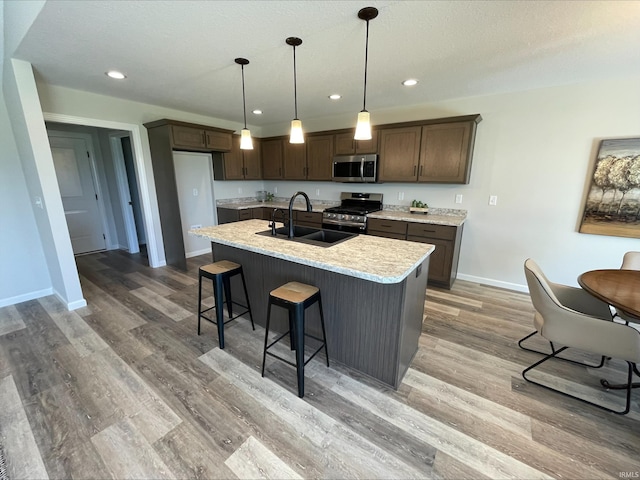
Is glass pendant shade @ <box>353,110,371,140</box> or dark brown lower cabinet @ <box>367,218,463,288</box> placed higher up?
glass pendant shade @ <box>353,110,371,140</box>

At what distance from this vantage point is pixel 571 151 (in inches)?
115

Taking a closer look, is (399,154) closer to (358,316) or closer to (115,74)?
(358,316)

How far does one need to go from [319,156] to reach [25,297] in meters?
4.33

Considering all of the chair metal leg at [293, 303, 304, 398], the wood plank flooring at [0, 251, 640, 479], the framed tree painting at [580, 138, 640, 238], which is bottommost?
the wood plank flooring at [0, 251, 640, 479]

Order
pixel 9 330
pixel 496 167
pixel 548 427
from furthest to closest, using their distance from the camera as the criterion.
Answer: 1. pixel 496 167
2. pixel 9 330
3. pixel 548 427

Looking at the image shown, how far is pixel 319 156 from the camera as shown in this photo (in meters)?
4.43

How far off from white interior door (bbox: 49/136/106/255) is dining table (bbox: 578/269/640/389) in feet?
22.4

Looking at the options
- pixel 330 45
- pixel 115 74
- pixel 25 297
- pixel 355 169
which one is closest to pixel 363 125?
pixel 330 45

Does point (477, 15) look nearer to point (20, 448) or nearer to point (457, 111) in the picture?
point (457, 111)

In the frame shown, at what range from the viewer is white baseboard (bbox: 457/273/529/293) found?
3422 millimetres

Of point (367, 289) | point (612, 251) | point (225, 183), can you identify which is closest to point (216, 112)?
point (225, 183)

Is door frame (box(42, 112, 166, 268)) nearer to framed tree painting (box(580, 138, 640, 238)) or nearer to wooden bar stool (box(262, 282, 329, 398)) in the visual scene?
wooden bar stool (box(262, 282, 329, 398))

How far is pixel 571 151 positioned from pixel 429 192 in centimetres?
154

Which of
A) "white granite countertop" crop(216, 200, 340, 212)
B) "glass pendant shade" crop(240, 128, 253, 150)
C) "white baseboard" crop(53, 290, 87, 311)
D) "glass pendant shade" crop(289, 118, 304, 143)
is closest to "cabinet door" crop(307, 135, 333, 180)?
"white granite countertop" crop(216, 200, 340, 212)
